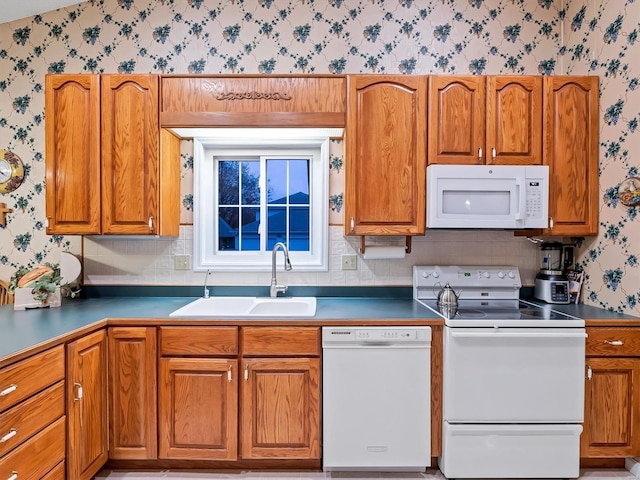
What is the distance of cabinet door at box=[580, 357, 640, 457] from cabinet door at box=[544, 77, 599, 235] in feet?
2.69

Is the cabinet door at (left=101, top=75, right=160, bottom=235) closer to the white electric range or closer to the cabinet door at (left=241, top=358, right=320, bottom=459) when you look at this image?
the cabinet door at (left=241, top=358, right=320, bottom=459)

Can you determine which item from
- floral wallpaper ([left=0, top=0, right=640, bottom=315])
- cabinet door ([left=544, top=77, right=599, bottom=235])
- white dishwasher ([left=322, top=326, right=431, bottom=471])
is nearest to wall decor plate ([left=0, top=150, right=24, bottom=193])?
floral wallpaper ([left=0, top=0, right=640, bottom=315])

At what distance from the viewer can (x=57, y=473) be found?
1579 mm

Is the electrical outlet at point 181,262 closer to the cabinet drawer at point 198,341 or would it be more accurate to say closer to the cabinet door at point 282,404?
the cabinet drawer at point 198,341

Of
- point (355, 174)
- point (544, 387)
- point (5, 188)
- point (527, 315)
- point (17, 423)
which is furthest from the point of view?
point (5, 188)

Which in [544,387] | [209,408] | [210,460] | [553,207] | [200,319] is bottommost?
[210,460]

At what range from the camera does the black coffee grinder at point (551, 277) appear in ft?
7.73

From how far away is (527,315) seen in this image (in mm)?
2039

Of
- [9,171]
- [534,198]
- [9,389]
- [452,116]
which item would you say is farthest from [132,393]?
[534,198]

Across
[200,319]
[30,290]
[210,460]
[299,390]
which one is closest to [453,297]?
[299,390]

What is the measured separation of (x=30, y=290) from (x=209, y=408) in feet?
4.01

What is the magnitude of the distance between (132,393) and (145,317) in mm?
389

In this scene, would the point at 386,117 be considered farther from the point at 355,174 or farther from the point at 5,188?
the point at 5,188

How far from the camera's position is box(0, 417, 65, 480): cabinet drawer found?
1334mm
